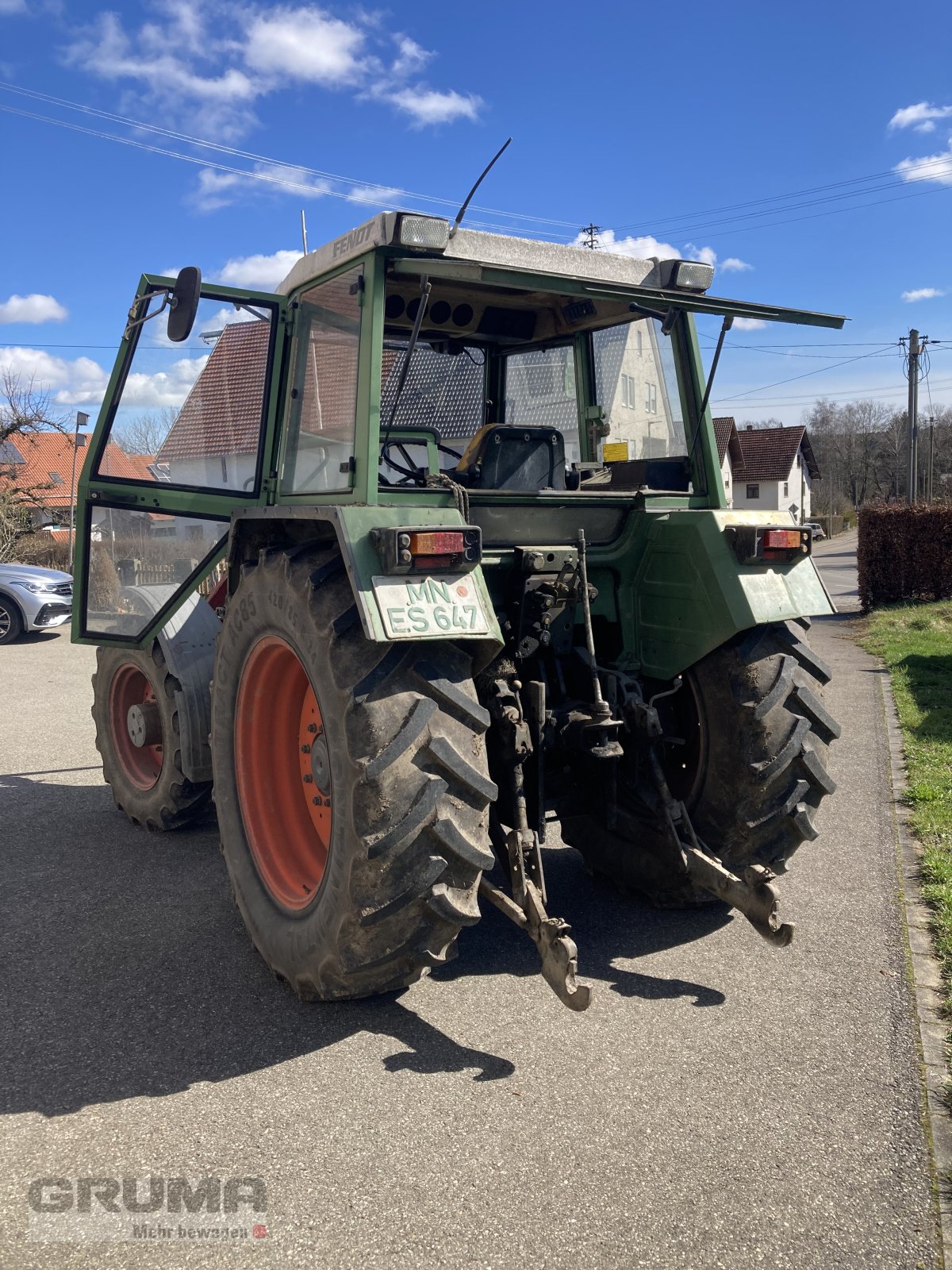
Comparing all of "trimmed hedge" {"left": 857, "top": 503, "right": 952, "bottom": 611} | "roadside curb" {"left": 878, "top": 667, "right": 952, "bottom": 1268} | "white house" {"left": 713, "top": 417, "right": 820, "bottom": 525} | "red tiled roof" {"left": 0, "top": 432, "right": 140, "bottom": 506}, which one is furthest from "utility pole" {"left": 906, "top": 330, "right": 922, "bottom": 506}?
"roadside curb" {"left": 878, "top": 667, "right": 952, "bottom": 1268}

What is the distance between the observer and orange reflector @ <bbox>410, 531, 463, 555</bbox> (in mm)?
2852

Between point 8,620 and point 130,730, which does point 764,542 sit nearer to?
point 130,730

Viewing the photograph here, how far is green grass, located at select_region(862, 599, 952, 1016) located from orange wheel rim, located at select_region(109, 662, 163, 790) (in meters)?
3.77

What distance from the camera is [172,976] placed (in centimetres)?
352

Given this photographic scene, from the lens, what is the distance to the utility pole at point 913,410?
1273 inches

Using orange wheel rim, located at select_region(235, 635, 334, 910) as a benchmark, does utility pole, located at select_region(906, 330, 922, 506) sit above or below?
above

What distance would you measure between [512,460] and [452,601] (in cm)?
124

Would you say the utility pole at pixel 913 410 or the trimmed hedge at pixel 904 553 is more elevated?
the utility pole at pixel 913 410

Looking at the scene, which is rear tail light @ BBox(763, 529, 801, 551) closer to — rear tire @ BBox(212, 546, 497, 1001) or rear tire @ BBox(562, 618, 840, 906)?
rear tire @ BBox(562, 618, 840, 906)

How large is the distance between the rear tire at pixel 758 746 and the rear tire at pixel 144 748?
248 cm

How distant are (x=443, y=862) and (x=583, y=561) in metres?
1.25

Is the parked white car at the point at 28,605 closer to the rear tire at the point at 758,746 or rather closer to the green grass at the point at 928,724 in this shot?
the green grass at the point at 928,724

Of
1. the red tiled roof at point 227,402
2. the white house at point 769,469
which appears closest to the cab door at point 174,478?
the red tiled roof at point 227,402

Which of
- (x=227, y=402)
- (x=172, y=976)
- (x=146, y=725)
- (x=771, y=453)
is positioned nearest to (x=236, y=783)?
(x=172, y=976)
